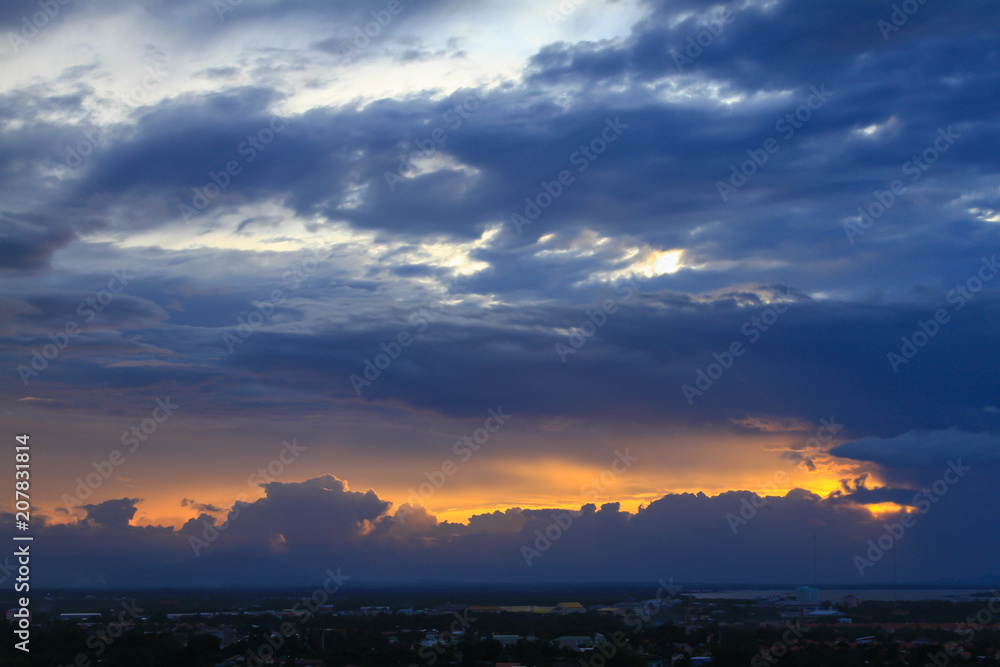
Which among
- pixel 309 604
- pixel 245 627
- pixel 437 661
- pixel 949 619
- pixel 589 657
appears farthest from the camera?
pixel 309 604

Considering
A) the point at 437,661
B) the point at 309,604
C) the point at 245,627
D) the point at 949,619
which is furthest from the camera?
the point at 309,604

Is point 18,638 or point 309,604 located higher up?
point 18,638

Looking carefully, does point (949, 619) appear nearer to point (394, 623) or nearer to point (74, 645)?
A: point (394, 623)

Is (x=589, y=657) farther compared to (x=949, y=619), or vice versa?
(x=949, y=619)

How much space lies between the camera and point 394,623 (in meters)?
94.2

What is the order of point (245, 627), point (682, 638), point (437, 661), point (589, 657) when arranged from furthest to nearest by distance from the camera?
→ point (245, 627)
point (682, 638)
point (437, 661)
point (589, 657)

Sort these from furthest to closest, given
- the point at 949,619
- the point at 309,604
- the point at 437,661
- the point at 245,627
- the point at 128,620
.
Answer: the point at 309,604 < the point at 949,619 < the point at 128,620 < the point at 245,627 < the point at 437,661

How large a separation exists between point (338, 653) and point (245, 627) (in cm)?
3139

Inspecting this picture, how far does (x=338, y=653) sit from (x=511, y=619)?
1815 inches

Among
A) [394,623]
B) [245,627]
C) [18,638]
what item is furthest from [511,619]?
[18,638]

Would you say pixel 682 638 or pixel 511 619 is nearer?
pixel 682 638

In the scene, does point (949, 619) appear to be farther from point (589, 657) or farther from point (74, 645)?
point (74, 645)

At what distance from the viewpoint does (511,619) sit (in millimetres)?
98062

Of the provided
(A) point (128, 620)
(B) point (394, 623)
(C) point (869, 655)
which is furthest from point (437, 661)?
(A) point (128, 620)
